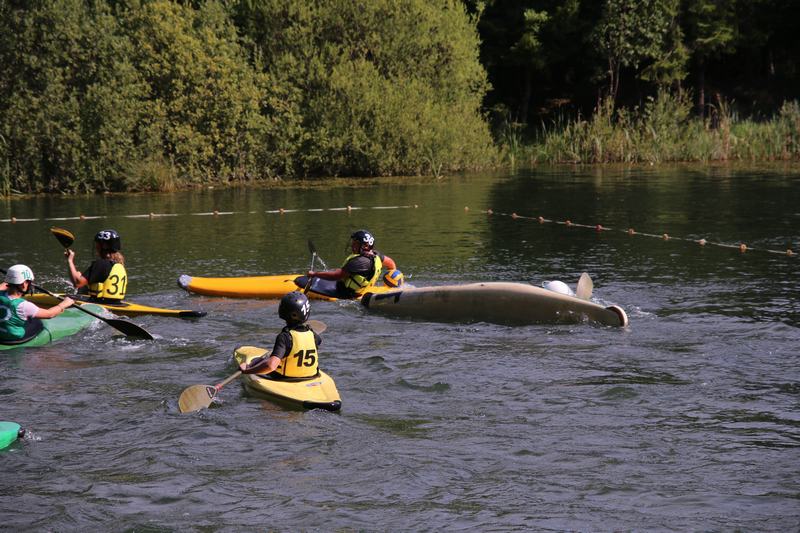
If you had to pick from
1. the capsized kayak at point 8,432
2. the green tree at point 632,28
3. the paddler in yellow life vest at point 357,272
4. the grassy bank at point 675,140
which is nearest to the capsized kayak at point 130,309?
the paddler in yellow life vest at point 357,272

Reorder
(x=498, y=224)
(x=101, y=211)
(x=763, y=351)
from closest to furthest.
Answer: (x=763, y=351), (x=498, y=224), (x=101, y=211)

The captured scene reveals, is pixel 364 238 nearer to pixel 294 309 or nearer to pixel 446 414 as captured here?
pixel 294 309

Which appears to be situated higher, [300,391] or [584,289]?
[584,289]

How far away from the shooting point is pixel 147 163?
29594mm

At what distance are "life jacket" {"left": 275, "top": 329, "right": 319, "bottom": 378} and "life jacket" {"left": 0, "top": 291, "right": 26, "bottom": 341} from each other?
375 centimetres

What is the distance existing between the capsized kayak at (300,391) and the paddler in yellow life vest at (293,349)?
0.08m

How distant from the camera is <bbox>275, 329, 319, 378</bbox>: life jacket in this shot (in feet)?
31.0

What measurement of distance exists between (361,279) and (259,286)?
1539 mm

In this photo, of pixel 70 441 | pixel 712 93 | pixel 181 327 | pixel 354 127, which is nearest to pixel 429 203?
pixel 354 127

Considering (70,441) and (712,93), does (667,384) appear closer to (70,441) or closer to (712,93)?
(70,441)

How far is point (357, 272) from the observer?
1430 centimetres

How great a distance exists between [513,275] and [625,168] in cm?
2002

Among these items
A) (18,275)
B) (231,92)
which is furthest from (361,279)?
(231,92)

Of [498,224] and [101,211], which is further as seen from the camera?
[101,211]
